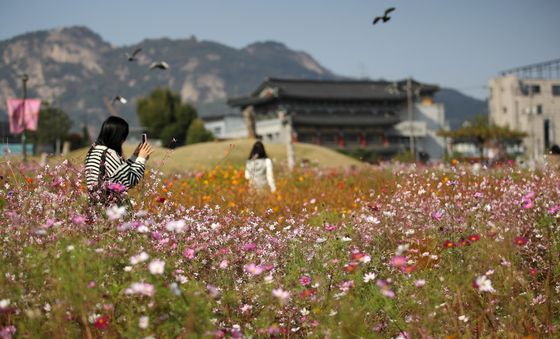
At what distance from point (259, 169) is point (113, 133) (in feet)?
21.0

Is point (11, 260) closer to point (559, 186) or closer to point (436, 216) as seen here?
point (436, 216)

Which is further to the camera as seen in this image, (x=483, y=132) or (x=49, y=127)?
(x=49, y=127)

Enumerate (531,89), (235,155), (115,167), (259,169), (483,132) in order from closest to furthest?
1. (115,167)
2. (259,169)
3. (235,155)
4. (483,132)
5. (531,89)

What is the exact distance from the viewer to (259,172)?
1180 centimetres

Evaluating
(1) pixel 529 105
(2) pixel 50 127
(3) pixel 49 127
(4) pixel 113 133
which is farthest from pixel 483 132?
(4) pixel 113 133

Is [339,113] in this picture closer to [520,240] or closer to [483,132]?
[483,132]

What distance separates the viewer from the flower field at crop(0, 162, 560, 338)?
3031 millimetres

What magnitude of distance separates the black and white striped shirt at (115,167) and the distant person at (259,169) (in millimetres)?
6163

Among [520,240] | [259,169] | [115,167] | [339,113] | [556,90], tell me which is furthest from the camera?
[556,90]

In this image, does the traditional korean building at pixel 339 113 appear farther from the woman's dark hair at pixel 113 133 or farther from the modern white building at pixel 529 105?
the woman's dark hair at pixel 113 133

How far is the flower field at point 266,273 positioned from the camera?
3031mm

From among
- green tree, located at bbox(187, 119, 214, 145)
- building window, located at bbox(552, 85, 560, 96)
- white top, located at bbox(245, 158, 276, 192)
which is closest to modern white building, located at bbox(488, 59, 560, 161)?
building window, located at bbox(552, 85, 560, 96)

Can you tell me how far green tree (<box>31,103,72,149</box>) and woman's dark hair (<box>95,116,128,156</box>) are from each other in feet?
228

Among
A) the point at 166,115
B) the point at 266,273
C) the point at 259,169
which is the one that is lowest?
the point at 266,273
